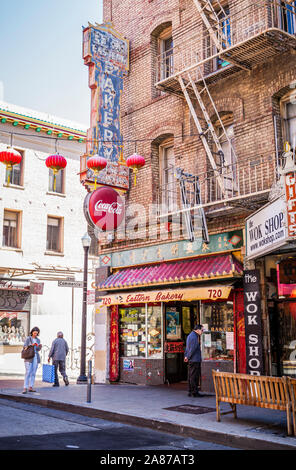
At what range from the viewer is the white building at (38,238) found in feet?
76.8

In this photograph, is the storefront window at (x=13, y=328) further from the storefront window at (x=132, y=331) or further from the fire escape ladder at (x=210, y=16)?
the fire escape ladder at (x=210, y=16)

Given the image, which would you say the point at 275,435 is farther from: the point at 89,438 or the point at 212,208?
the point at 212,208

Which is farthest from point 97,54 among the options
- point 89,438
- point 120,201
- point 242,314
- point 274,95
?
point 89,438

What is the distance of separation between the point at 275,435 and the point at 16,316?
59.5 ft

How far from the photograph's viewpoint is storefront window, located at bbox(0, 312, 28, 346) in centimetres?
2327

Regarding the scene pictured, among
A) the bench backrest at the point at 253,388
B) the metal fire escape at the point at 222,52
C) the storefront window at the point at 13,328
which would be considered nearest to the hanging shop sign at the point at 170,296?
the metal fire escape at the point at 222,52

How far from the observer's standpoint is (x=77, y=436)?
789 cm

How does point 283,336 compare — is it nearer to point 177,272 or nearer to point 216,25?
point 177,272

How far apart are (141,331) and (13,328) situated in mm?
10493

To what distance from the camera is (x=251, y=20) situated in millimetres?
12633

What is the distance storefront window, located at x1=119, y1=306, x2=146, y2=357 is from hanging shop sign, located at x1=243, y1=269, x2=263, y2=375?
4.15m

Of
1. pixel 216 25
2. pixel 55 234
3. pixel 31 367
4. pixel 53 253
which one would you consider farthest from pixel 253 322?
pixel 55 234

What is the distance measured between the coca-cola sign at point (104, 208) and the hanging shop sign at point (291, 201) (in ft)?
23.1

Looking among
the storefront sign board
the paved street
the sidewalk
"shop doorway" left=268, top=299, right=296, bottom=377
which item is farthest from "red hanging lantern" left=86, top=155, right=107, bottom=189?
the paved street
